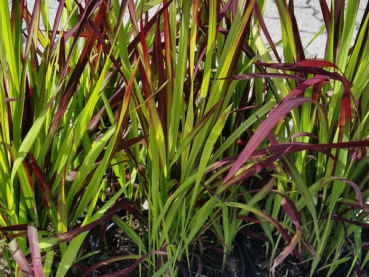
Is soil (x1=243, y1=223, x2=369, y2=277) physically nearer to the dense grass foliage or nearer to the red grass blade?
the dense grass foliage

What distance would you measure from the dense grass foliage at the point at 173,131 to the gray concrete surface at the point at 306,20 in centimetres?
154

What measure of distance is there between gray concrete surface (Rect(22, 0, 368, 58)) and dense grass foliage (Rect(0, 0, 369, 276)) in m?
1.54

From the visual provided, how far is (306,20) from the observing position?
9.02 ft

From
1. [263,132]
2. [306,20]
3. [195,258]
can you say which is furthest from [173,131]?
[306,20]

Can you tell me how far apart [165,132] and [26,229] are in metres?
0.28

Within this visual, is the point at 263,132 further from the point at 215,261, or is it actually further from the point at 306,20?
the point at 306,20

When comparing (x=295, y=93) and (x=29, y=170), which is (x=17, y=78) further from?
(x=295, y=93)

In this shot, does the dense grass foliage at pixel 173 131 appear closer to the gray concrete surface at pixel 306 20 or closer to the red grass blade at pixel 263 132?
the red grass blade at pixel 263 132

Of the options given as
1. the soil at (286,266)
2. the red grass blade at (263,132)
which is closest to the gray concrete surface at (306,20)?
the soil at (286,266)

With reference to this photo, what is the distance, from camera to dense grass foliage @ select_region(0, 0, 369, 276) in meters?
0.87

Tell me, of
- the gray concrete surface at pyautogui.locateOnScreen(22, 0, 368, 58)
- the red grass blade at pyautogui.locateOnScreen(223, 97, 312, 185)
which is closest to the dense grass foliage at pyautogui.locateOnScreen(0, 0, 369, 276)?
the red grass blade at pyautogui.locateOnScreen(223, 97, 312, 185)

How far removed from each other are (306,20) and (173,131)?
200cm

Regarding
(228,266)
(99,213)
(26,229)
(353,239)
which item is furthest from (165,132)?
(353,239)

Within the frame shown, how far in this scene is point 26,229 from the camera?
2.93 ft
